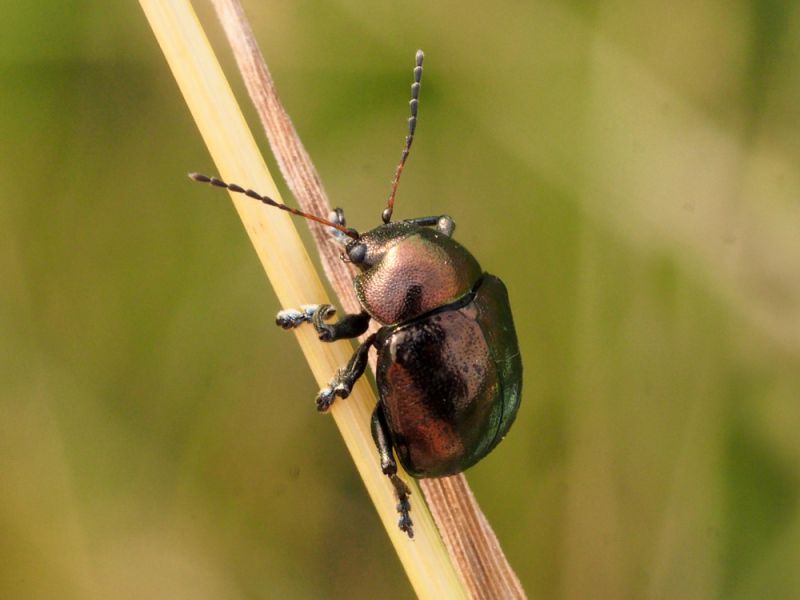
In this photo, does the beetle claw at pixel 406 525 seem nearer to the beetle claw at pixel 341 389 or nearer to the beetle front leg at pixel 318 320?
the beetle claw at pixel 341 389

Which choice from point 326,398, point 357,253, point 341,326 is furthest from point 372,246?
point 326,398

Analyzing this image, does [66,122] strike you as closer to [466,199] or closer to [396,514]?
[466,199]

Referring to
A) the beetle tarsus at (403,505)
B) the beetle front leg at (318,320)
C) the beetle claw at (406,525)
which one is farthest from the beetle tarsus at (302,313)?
the beetle claw at (406,525)

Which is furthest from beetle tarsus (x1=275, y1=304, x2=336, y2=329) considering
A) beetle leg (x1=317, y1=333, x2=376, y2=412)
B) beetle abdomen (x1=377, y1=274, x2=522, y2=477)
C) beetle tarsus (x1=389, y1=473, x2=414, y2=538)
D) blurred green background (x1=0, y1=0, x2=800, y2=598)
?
blurred green background (x1=0, y1=0, x2=800, y2=598)

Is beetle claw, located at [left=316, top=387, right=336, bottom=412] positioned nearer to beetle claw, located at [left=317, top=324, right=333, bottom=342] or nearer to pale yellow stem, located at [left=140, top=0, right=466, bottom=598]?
pale yellow stem, located at [left=140, top=0, right=466, bottom=598]

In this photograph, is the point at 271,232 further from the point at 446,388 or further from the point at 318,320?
the point at 446,388

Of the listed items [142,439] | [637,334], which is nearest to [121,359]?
[142,439]
